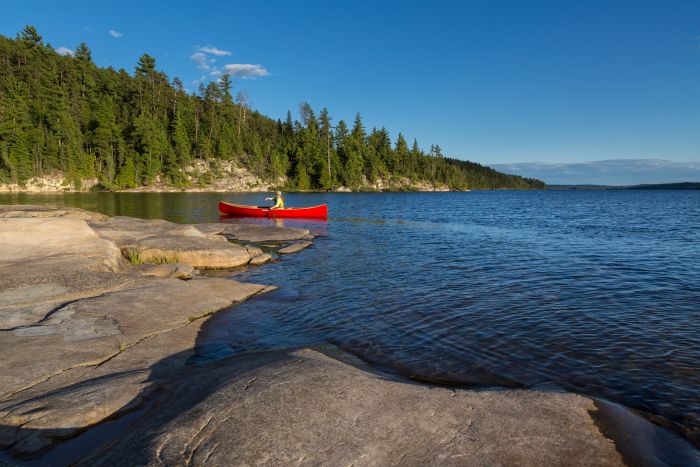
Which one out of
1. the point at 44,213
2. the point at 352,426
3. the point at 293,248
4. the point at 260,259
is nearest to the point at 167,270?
the point at 260,259

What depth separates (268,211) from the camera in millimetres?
37312

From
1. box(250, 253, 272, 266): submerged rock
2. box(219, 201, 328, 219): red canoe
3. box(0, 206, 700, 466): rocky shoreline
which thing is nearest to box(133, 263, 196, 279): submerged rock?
box(250, 253, 272, 266): submerged rock

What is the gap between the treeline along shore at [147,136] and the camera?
3492 inches

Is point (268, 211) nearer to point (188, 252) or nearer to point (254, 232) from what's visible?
point (254, 232)

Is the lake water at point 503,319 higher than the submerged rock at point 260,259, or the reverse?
the submerged rock at point 260,259

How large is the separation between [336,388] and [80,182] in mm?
105585

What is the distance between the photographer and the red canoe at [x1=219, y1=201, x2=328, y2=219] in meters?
37.5

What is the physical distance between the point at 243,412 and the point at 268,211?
33424mm

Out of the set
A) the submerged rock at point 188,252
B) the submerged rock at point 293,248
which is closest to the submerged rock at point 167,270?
the submerged rock at point 188,252

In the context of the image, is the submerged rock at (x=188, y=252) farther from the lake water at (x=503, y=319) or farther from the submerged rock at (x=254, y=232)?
the submerged rock at (x=254, y=232)

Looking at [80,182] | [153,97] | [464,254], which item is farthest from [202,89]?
[464,254]

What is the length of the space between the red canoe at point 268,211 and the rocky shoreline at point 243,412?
28.5m

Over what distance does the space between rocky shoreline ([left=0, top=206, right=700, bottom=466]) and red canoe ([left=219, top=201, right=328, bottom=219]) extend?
2847 centimetres

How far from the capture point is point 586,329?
972 centimetres
